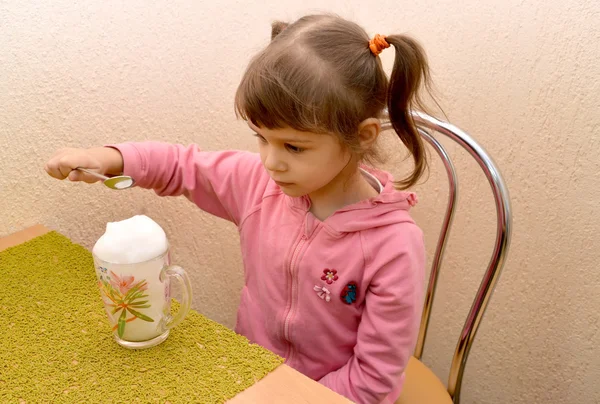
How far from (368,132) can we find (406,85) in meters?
0.08

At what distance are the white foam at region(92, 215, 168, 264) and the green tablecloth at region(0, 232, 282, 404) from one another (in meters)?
0.12

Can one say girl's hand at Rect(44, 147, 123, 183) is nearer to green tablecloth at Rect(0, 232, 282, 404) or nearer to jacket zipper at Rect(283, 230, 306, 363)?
green tablecloth at Rect(0, 232, 282, 404)

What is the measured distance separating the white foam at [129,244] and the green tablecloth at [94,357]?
0.12 meters

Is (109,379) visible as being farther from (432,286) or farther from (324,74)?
(432,286)

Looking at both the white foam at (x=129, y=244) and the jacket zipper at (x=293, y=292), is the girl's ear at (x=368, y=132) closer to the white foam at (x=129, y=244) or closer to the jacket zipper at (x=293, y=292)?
the jacket zipper at (x=293, y=292)

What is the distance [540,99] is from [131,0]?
75 centimetres

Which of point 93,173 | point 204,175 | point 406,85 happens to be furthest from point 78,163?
point 406,85

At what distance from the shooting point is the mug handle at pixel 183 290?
0.71 meters

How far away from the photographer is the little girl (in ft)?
2.57

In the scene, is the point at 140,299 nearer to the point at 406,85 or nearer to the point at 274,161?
the point at 274,161

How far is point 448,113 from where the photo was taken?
45.1 inches

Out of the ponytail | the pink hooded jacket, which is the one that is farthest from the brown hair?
the pink hooded jacket

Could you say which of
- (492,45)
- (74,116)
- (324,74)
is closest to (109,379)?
(324,74)

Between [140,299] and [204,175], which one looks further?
[204,175]
